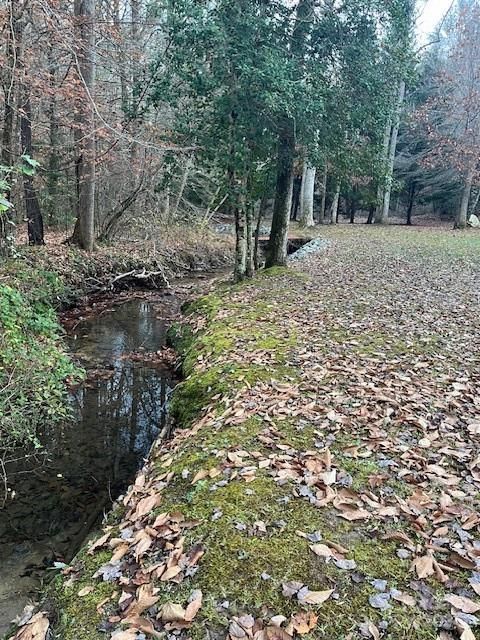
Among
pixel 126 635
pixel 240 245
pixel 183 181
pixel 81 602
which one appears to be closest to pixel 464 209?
pixel 183 181

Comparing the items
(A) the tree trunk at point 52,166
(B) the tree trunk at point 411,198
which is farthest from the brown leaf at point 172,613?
(B) the tree trunk at point 411,198

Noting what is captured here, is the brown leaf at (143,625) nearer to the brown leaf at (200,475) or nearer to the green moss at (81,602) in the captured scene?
the green moss at (81,602)

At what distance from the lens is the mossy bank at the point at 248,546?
93.3 inches

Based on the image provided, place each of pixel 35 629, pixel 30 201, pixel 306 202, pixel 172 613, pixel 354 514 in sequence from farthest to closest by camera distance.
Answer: pixel 306 202 < pixel 30 201 < pixel 354 514 < pixel 35 629 < pixel 172 613

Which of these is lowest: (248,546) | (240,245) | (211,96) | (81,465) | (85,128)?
(81,465)

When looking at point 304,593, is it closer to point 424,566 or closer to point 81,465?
point 424,566

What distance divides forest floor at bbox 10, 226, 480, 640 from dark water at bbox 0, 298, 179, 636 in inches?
29.9

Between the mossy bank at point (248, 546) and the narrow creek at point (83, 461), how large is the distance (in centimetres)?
81

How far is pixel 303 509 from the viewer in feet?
10.2

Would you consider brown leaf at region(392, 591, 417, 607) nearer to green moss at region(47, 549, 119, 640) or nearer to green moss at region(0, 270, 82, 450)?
green moss at region(47, 549, 119, 640)

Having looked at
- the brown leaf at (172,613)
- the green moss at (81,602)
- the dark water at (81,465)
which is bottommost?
the dark water at (81,465)

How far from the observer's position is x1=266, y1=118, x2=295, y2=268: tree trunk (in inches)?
410

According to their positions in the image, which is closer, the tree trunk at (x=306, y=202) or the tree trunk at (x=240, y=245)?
the tree trunk at (x=240, y=245)

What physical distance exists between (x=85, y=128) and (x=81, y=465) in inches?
346
